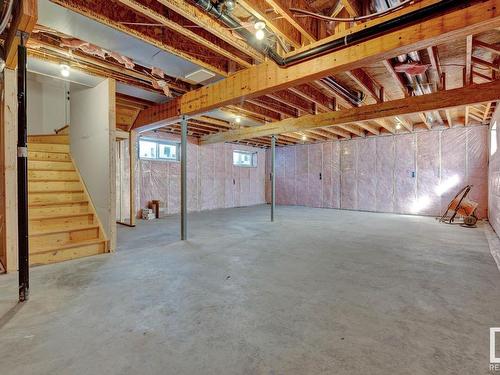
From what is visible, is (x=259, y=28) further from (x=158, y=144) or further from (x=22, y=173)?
(x=158, y=144)

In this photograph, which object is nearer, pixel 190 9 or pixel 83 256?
pixel 190 9

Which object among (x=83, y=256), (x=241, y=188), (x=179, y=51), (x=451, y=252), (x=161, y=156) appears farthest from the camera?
(x=241, y=188)

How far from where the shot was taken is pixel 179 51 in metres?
2.89

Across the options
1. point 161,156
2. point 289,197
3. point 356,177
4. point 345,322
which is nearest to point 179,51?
point 345,322

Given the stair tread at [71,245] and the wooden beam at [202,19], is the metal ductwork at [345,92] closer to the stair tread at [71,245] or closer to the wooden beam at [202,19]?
the wooden beam at [202,19]

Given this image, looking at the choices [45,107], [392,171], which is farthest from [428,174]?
[45,107]

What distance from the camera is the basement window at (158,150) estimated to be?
23.2 feet

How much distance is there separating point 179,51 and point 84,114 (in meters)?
2.21

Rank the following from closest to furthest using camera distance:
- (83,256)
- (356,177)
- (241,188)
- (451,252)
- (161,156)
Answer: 1. (83,256)
2. (451,252)
3. (161,156)
4. (356,177)
5. (241,188)

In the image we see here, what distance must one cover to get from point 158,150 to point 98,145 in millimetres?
3717

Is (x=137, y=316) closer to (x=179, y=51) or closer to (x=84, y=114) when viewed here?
(x=179, y=51)

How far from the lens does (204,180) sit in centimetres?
860

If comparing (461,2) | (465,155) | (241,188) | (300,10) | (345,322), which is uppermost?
(300,10)

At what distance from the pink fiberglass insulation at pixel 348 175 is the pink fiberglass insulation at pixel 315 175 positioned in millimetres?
788
